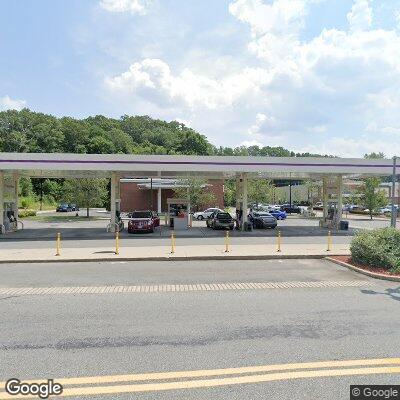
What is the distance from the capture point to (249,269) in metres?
13.2

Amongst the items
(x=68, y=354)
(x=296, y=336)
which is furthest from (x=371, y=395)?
(x=68, y=354)

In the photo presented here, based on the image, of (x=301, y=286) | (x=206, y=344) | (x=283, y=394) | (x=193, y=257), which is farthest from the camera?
(x=193, y=257)

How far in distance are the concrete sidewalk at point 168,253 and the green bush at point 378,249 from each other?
2573 millimetres

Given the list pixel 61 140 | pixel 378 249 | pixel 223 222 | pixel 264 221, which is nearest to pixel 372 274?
pixel 378 249

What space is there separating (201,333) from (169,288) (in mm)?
3642

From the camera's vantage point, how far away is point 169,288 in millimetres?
10234

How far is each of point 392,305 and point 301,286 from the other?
2465mm

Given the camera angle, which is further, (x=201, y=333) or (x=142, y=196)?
(x=142, y=196)

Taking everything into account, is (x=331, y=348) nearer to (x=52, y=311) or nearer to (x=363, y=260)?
(x=52, y=311)

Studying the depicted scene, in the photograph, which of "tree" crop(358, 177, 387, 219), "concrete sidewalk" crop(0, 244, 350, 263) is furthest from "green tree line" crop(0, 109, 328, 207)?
"concrete sidewalk" crop(0, 244, 350, 263)

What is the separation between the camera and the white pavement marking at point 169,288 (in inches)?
386

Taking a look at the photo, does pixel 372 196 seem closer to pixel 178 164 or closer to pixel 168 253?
pixel 178 164

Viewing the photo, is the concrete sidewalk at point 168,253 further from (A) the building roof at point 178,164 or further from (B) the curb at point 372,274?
(A) the building roof at point 178,164

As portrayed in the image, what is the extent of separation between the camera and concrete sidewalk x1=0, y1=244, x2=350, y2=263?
15213mm
